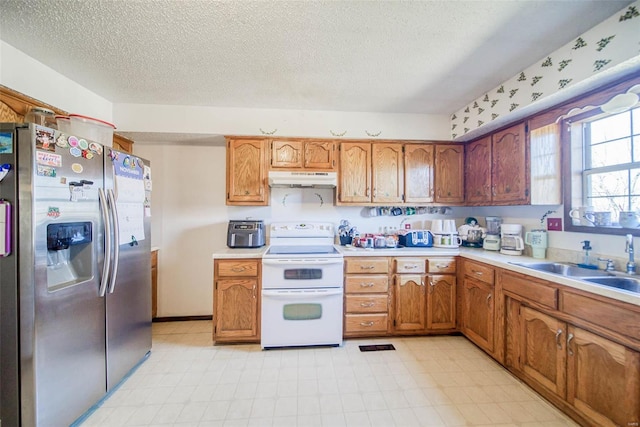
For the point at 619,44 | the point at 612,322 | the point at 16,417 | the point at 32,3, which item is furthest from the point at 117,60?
the point at 612,322

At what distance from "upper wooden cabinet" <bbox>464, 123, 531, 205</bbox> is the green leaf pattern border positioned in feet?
0.78

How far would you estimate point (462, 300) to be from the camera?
2.40 m

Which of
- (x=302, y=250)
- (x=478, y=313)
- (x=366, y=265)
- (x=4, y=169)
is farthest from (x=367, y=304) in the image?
(x=4, y=169)

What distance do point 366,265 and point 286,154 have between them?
1453 millimetres

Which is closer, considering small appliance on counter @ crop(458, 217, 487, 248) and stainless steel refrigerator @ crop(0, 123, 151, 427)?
stainless steel refrigerator @ crop(0, 123, 151, 427)

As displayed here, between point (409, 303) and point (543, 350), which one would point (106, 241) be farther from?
point (543, 350)

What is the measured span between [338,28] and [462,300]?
259 cm

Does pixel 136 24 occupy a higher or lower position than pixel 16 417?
higher

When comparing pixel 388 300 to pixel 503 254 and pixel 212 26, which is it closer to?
pixel 503 254

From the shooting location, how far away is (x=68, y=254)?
1439 mm

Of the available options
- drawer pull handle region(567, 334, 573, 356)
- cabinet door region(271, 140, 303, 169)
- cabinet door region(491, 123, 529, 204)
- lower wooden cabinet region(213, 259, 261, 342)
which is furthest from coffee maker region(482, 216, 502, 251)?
lower wooden cabinet region(213, 259, 261, 342)

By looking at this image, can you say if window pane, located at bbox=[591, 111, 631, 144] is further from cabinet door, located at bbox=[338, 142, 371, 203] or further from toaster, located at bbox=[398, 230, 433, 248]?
→ cabinet door, located at bbox=[338, 142, 371, 203]

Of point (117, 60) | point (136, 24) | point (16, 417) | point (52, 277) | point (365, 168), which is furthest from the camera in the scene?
point (365, 168)

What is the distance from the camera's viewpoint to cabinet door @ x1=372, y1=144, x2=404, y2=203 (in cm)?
271
